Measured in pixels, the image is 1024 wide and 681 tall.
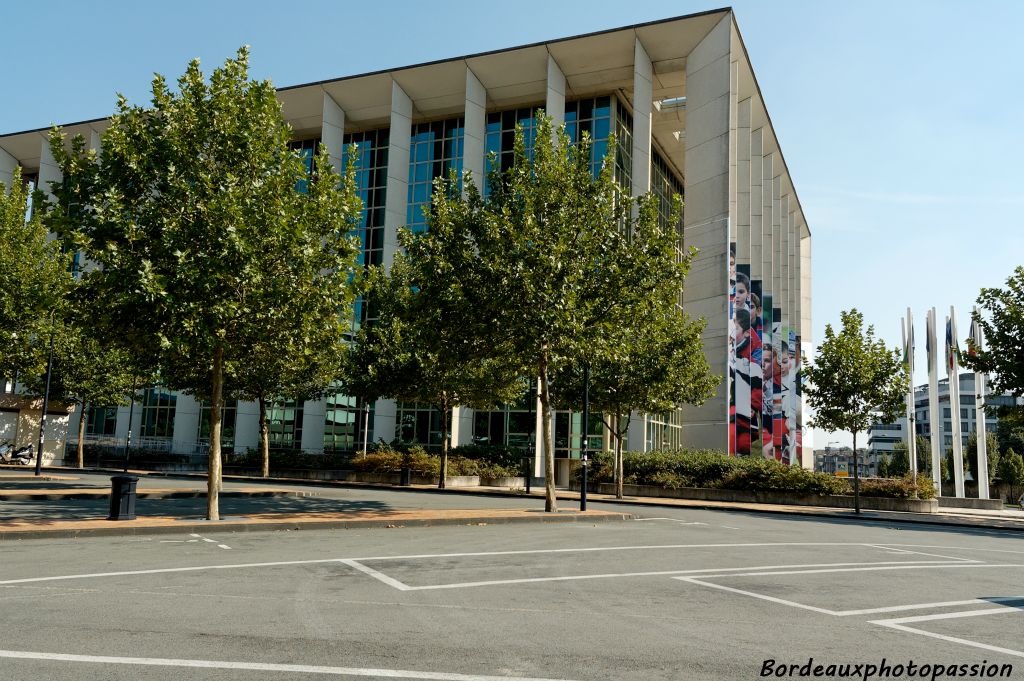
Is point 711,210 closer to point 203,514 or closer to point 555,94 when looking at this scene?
point 555,94

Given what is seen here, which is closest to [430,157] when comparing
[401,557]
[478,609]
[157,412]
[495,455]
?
[495,455]

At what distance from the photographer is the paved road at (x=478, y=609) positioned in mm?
5355

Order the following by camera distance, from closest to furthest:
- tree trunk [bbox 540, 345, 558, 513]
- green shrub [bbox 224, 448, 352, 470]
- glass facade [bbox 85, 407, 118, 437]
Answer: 1. tree trunk [bbox 540, 345, 558, 513]
2. green shrub [bbox 224, 448, 352, 470]
3. glass facade [bbox 85, 407, 118, 437]

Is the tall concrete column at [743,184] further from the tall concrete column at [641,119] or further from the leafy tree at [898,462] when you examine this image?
the leafy tree at [898,462]

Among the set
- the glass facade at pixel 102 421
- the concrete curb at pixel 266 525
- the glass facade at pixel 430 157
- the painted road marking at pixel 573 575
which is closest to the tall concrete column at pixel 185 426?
the glass facade at pixel 102 421

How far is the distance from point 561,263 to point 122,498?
11.0m

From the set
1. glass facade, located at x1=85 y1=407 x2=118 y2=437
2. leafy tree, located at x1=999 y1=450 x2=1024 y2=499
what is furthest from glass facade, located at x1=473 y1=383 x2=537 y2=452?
leafy tree, located at x1=999 y1=450 x2=1024 y2=499

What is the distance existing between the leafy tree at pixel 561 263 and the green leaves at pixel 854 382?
10.4 m

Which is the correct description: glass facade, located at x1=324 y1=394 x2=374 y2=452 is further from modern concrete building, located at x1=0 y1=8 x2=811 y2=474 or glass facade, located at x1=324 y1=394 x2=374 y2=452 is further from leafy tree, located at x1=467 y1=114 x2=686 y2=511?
leafy tree, located at x1=467 y1=114 x2=686 y2=511

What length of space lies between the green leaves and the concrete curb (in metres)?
12.2

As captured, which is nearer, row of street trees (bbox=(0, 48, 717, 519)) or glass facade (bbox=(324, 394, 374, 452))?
row of street trees (bbox=(0, 48, 717, 519))

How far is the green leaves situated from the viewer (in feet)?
87.5

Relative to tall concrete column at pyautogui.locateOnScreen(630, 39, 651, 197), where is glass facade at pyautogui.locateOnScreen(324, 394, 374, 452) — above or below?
below

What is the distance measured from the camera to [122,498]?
14.2 metres
